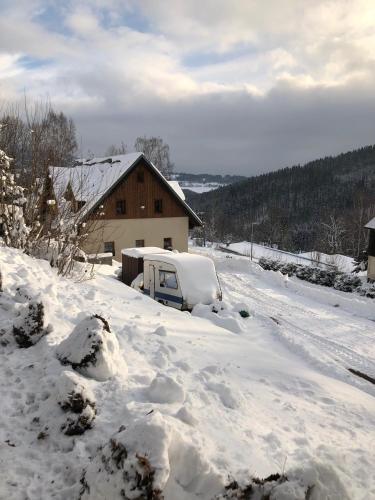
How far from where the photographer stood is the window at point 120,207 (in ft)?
90.9

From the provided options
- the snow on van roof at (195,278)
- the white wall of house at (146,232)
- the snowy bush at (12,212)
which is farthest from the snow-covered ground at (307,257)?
the snowy bush at (12,212)

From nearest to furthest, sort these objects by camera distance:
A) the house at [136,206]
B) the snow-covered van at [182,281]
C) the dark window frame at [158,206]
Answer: the snow-covered van at [182,281] → the house at [136,206] → the dark window frame at [158,206]

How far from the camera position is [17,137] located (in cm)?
1180

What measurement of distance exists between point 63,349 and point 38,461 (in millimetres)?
1682

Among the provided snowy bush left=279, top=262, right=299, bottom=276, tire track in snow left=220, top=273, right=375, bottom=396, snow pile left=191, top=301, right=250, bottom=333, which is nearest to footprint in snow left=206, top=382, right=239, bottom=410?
tire track in snow left=220, top=273, right=375, bottom=396

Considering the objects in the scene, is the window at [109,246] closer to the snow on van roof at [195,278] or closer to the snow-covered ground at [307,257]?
the snow on van roof at [195,278]

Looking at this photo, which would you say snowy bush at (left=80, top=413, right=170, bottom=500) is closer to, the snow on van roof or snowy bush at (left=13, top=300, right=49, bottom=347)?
snowy bush at (left=13, top=300, right=49, bottom=347)

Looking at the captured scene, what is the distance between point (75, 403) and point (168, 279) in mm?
10536

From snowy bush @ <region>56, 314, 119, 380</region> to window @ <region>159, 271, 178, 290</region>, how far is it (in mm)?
8918

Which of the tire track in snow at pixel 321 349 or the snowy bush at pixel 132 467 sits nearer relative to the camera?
the snowy bush at pixel 132 467

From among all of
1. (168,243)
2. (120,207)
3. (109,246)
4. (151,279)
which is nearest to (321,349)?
(151,279)

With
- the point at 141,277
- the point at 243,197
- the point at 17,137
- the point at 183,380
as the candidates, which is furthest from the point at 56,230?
the point at 243,197

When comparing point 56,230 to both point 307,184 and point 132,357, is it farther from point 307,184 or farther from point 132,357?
point 307,184

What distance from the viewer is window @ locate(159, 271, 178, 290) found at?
1439cm
